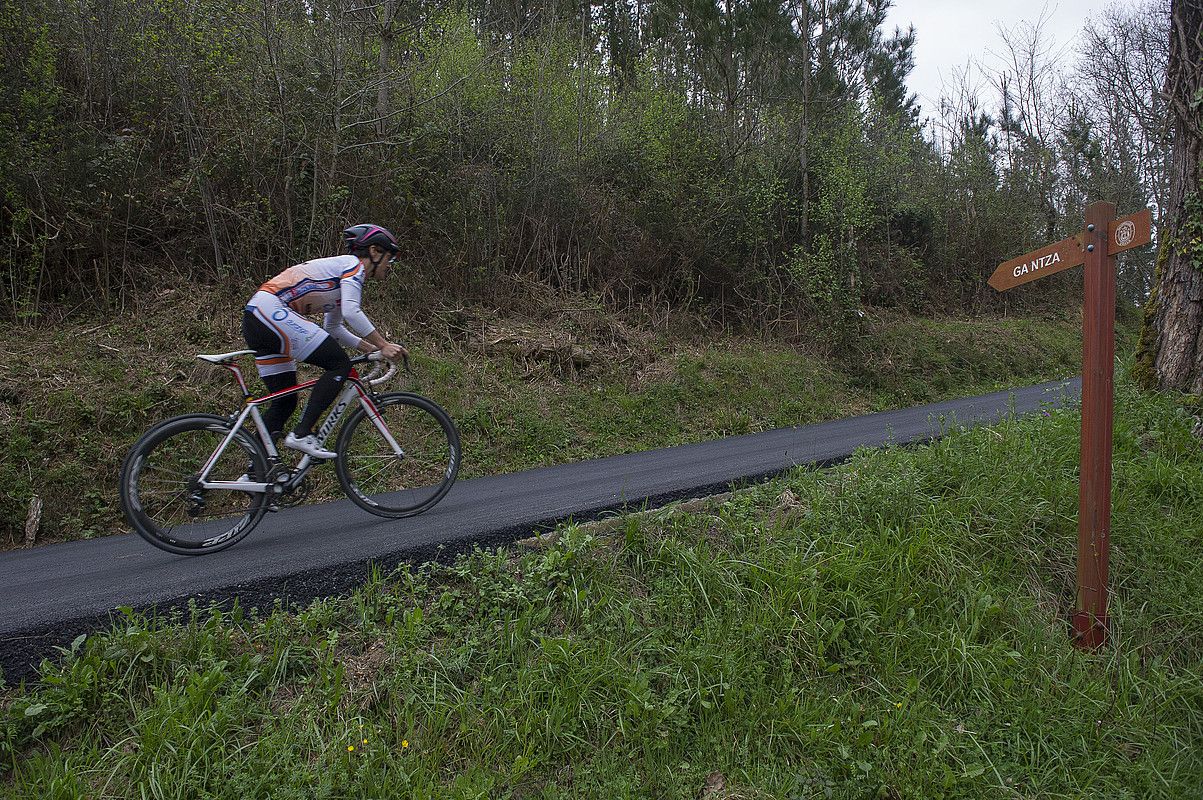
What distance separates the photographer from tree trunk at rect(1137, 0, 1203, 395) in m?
6.11

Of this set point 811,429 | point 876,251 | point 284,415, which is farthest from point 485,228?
point 876,251

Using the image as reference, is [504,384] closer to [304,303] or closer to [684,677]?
[304,303]

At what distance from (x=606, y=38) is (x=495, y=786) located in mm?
17529

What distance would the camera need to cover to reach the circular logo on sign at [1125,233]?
12.1 feet

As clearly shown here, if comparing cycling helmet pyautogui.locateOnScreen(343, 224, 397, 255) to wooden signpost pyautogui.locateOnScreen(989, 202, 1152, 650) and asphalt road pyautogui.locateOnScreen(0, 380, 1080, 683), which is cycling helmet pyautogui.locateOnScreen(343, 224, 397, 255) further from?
wooden signpost pyautogui.locateOnScreen(989, 202, 1152, 650)

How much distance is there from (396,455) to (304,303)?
1260 mm

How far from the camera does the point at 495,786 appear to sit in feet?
9.39

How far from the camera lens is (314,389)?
16.9 feet

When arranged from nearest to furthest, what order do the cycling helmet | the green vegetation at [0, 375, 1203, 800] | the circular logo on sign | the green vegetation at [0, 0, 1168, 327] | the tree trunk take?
the green vegetation at [0, 375, 1203, 800], the circular logo on sign, the cycling helmet, the tree trunk, the green vegetation at [0, 0, 1168, 327]

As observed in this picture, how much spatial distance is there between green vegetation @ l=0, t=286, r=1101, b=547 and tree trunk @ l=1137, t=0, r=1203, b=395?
A: 17.1 ft

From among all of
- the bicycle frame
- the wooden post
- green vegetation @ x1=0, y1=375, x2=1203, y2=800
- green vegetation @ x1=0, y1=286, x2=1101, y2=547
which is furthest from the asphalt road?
the wooden post

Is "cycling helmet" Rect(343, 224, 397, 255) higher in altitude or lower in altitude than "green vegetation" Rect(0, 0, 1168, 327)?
lower

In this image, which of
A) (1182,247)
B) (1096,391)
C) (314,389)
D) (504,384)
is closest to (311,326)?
(314,389)

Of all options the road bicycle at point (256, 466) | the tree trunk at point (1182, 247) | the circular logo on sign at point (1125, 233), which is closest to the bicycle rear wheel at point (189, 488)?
the road bicycle at point (256, 466)
